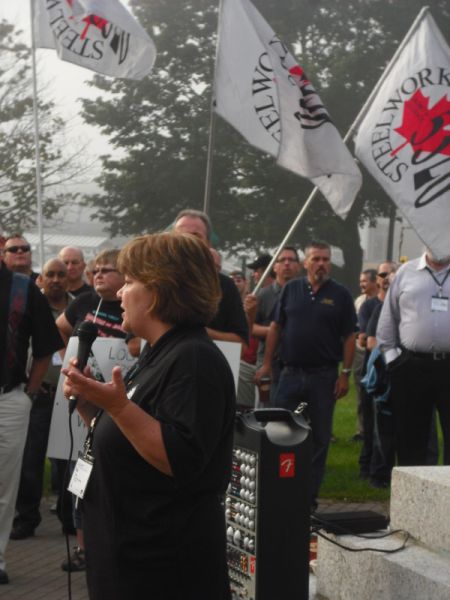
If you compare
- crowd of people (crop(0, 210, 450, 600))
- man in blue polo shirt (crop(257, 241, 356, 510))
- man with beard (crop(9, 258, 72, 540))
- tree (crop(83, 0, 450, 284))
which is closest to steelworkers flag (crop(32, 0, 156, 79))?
crowd of people (crop(0, 210, 450, 600))

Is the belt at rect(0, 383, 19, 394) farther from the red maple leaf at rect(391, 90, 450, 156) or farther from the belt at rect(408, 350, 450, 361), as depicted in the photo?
the red maple leaf at rect(391, 90, 450, 156)

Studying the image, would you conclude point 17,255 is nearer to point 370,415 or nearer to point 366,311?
point 370,415

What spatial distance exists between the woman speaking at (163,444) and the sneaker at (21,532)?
4.26 meters

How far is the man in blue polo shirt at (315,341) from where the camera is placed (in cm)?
847

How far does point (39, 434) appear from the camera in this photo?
7.96m

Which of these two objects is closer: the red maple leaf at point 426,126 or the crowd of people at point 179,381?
the crowd of people at point 179,381

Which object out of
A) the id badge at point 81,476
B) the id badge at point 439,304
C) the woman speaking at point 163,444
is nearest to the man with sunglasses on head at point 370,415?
the id badge at point 439,304

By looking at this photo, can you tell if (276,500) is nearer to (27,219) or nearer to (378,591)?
(378,591)

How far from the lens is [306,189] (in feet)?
156

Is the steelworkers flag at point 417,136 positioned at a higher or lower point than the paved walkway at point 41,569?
higher

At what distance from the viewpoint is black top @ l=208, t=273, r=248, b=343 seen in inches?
245

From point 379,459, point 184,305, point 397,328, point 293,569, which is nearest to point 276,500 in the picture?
point 293,569

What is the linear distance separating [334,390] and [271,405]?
2.40 feet

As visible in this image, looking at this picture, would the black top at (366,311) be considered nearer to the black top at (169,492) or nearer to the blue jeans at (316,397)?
the blue jeans at (316,397)
